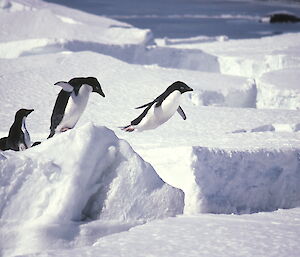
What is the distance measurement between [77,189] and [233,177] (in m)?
1.53

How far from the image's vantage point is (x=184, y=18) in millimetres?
28484

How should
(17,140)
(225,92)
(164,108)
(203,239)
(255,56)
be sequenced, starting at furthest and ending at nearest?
(255,56) → (225,92) → (164,108) → (17,140) → (203,239)

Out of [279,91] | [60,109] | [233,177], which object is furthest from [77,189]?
[279,91]

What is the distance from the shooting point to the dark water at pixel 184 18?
21.8m

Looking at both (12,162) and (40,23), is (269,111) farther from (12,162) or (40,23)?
(40,23)

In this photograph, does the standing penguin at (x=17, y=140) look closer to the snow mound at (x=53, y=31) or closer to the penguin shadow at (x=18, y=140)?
the penguin shadow at (x=18, y=140)

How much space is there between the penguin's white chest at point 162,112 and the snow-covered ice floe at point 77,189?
74.6 inches

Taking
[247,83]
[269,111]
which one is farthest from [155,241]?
[247,83]

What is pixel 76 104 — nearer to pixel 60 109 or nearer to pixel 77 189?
pixel 60 109

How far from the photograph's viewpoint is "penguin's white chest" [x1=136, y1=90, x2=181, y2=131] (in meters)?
5.48

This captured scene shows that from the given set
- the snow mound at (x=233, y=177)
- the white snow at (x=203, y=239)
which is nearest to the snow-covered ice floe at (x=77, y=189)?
the white snow at (x=203, y=239)

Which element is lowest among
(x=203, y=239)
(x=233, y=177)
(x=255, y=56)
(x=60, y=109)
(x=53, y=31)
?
(x=203, y=239)

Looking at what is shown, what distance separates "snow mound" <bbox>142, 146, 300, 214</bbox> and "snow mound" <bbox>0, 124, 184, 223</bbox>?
639 mm

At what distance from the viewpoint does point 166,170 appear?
174 inches
